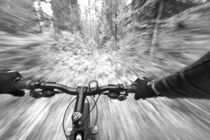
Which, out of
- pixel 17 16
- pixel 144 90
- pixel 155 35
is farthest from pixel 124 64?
pixel 17 16

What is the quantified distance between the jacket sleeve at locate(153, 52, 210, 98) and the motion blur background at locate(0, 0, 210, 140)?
3.29ft

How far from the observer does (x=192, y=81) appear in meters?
0.59

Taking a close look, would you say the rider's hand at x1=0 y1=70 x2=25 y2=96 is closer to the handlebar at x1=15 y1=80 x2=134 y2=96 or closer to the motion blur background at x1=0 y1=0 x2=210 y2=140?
the handlebar at x1=15 y1=80 x2=134 y2=96

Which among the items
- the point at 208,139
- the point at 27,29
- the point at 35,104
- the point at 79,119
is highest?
the point at 27,29

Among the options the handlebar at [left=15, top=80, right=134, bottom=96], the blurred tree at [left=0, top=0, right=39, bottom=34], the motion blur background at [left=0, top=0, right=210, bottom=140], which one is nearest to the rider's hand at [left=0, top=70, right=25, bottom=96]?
the handlebar at [left=15, top=80, right=134, bottom=96]

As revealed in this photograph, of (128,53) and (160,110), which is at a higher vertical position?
(128,53)

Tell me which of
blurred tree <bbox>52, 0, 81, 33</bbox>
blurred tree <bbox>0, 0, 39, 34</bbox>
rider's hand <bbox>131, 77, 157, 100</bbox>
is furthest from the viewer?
blurred tree <bbox>52, 0, 81, 33</bbox>

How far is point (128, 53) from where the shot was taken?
520 cm

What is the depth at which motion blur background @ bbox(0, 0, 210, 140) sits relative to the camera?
1474 millimetres

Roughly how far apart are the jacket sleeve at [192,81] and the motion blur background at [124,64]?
100 centimetres

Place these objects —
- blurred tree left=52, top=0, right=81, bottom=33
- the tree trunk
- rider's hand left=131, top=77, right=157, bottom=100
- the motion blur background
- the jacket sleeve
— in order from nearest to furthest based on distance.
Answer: the jacket sleeve → rider's hand left=131, top=77, right=157, bottom=100 → the motion blur background → the tree trunk → blurred tree left=52, top=0, right=81, bottom=33

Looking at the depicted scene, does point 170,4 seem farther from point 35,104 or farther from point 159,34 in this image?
point 35,104

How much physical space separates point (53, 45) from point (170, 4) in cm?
531

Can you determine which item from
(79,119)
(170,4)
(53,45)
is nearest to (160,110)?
(79,119)
